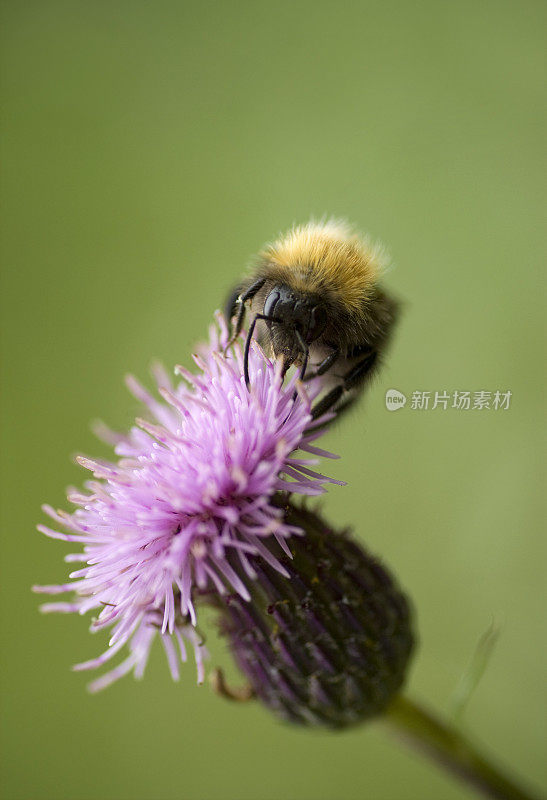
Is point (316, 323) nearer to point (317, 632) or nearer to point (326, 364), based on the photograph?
point (326, 364)

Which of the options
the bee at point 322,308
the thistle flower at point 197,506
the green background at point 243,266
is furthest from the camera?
the green background at point 243,266

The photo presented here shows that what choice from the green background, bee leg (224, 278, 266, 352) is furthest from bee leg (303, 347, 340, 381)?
the green background

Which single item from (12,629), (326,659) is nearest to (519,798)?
(326,659)

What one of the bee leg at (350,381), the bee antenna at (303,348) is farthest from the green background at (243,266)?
the bee antenna at (303,348)

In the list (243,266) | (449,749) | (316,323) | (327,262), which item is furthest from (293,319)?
(243,266)

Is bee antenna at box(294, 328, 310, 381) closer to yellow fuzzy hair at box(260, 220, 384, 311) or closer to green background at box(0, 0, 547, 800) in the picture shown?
yellow fuzzy hair at box(260, 220, 384, 311)

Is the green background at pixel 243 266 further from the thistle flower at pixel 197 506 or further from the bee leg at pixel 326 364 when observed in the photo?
the thistle flower at pixel 197 506
